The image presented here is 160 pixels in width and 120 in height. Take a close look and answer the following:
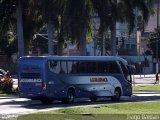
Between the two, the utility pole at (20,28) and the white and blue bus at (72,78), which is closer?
the white and blue bus at (72,78)

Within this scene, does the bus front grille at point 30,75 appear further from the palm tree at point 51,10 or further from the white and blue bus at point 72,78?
the palm tree at point 51,10

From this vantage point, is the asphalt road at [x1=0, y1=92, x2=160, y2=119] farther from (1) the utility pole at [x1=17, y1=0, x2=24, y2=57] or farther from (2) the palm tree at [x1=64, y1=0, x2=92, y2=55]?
(1) the utility pole at [x1=17, y1=0, x2=24, y2=57]

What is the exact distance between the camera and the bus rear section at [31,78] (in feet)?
109

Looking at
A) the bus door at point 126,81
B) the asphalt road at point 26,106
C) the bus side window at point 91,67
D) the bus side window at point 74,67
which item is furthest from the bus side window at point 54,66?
the bus door at point 126,81

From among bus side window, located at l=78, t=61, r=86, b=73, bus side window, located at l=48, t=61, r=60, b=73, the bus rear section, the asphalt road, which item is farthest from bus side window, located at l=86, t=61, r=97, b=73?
the bus rear section

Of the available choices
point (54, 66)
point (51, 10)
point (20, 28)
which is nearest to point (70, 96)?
point (54, 66)

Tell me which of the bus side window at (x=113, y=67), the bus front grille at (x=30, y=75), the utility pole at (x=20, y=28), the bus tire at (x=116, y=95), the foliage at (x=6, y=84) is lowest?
the bus tire at (x=116, y=95)

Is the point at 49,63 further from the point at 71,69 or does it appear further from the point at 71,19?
the point at 71,19

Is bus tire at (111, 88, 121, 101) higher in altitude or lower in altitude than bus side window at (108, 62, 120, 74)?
lower

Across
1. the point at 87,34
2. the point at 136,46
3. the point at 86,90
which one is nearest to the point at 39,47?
the point at 136,46

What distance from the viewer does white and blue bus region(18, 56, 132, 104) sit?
33.5m

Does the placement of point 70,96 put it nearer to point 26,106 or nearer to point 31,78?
point 31,78

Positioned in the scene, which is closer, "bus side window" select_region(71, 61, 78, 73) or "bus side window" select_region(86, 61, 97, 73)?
"bus side window" select_region(71, 61, 78, 73)

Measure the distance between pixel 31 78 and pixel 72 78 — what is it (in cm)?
280
